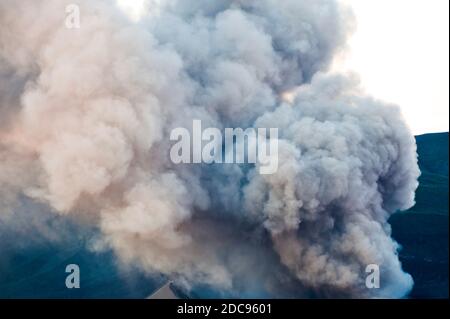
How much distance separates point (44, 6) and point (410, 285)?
2007 centimetres

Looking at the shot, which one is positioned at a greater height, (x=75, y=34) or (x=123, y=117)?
(x=75, y=34)

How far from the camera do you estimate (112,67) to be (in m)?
25.1

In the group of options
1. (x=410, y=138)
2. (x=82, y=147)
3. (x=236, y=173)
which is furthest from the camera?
(x=410, y=138)

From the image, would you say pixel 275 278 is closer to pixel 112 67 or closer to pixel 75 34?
pixel 112 67

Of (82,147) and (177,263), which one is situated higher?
(82,147)

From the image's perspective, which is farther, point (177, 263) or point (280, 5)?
point (280, 5)

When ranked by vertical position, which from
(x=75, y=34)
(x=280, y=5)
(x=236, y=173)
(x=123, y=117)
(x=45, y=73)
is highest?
(x=280, y=5)

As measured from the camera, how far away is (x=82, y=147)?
2414 cm

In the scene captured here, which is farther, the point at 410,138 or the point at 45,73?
the point at 410,138

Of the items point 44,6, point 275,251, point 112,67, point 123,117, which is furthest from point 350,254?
point 44,6

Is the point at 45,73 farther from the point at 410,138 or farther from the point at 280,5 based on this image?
the point at 410,138

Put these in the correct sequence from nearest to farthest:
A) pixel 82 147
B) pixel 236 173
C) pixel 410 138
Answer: pixel 82 147, pixel 236 173, pixel 410 138

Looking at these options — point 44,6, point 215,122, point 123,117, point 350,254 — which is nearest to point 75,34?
point 44,6

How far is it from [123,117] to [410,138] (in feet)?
44.0
